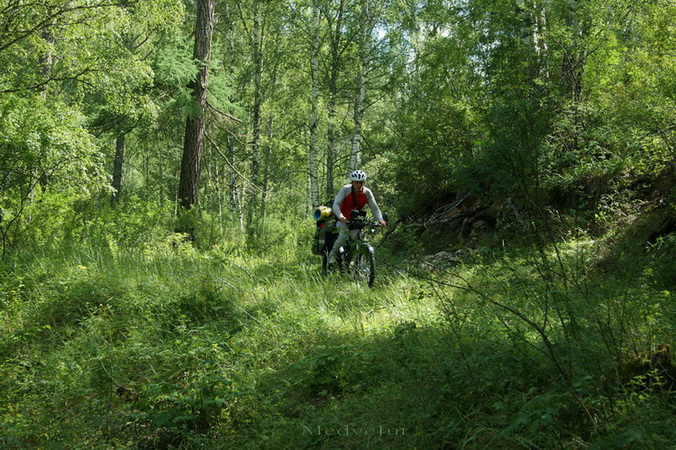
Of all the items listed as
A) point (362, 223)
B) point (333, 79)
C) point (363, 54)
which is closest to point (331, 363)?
point (362, 223)

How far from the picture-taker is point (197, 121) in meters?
12.2

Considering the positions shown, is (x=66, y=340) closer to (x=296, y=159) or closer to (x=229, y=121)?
(x=229, y=121)

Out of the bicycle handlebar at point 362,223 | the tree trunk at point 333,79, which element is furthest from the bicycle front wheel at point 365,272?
the tree trunk at point 333,79

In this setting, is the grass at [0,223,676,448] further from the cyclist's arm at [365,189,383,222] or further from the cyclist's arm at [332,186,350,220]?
the cyclist's arm at [332,186,350,220]

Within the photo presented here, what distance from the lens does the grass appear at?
256 centimetres

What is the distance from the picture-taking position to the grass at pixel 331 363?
8.41 feet

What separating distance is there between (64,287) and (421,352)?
519 centimetres

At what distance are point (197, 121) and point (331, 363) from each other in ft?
32.8

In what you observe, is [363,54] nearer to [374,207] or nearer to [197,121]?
[197,121]

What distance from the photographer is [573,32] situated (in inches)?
→ 355

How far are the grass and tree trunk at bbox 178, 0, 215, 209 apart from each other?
19.0ft

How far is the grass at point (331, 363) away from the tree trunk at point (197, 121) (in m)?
5.79

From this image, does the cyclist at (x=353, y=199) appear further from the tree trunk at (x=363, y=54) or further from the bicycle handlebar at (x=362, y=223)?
the tree trunk at (x=363, y=54)

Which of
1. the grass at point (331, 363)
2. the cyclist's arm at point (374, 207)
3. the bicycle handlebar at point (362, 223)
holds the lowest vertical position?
the grass at point (331, 363)
